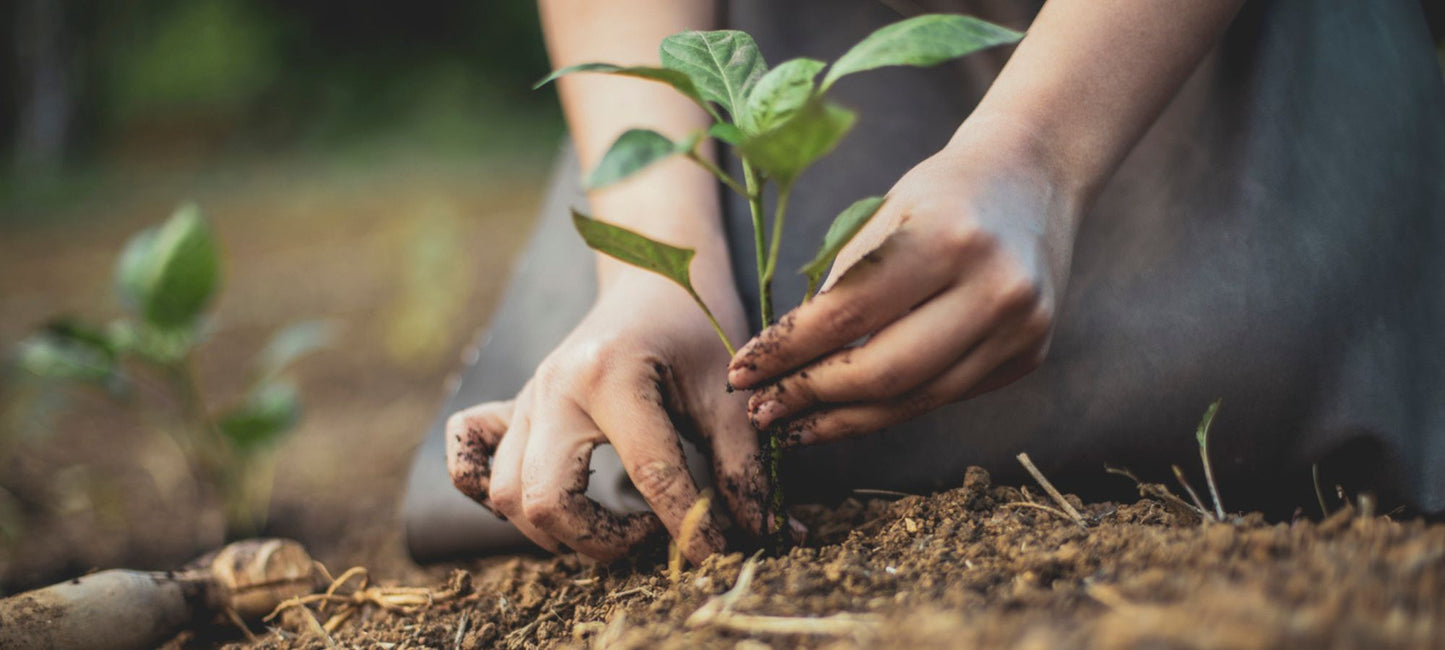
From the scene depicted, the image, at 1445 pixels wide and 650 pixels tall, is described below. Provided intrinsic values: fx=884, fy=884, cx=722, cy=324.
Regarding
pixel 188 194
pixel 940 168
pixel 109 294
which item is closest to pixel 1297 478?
pixel 940 168

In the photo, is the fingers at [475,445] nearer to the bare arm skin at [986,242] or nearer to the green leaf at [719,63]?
the bare arm skin at [986,242]

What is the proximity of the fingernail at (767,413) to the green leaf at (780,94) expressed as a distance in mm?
252

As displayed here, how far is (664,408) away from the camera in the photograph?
0.94m

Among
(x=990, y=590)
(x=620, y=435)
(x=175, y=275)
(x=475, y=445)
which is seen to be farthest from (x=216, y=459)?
(x=990, y=590)

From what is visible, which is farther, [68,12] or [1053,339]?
[68,12]

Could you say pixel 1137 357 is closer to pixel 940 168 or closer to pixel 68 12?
pixel 940 168

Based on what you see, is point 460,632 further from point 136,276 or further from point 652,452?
point 136,276

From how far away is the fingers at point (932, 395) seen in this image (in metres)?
0.78

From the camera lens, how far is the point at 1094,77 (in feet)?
3.01

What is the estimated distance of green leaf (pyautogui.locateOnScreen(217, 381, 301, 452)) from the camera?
177 cm

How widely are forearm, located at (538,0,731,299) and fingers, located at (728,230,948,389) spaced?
462 mm

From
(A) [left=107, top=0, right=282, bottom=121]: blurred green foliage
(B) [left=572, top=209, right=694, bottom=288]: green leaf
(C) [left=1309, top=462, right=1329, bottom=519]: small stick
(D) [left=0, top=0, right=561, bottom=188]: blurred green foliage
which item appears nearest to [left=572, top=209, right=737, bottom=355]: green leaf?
(B) [left=572, top=209, right=694, bottom=288]: green leaf

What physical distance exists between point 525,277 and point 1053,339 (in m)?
0.97

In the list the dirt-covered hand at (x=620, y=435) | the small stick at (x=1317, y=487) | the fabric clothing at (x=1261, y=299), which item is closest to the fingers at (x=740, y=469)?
the dirt-covered hand at (x=620, y=435)
